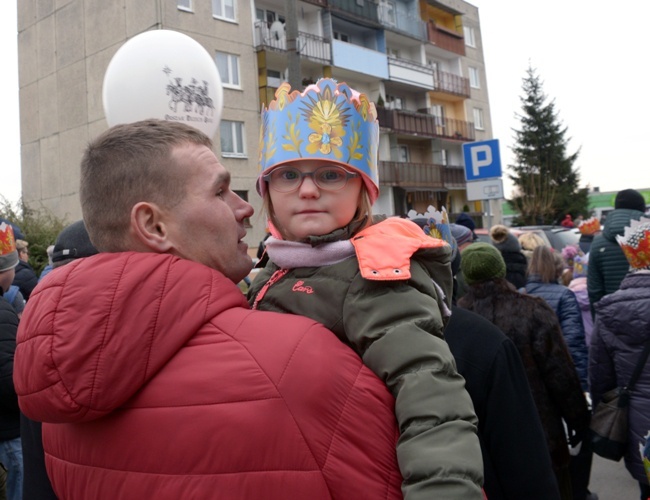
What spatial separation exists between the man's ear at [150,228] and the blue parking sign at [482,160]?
25.5 feet

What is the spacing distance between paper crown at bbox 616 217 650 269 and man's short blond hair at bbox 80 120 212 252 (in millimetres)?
3909

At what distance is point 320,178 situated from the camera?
204 cm

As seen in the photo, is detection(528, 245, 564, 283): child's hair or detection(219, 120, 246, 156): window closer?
detection(528, 245, 564, 283): child's hair

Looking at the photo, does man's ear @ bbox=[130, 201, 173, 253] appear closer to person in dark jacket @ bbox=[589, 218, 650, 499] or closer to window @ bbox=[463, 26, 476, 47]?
person in dark jacket @ bbox=[589, 218, 650, 499]

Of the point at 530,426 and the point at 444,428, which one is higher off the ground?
the point at 444,428

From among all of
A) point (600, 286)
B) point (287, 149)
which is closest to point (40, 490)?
point (287, 149)

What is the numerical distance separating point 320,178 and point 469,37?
41.7 metres

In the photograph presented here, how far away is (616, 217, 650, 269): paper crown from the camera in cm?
446

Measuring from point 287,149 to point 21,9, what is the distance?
31859 millimetres

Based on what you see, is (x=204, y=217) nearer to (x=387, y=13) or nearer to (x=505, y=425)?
(x=505, y=425)

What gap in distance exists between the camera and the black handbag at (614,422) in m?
4.18

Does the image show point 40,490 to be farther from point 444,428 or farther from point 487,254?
point 487,254

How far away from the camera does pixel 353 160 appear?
6.72ft

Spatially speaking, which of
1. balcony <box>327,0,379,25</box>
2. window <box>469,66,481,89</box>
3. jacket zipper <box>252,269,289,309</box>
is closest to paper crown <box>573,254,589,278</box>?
jacket zipper <box>252,269,289,309</box>
